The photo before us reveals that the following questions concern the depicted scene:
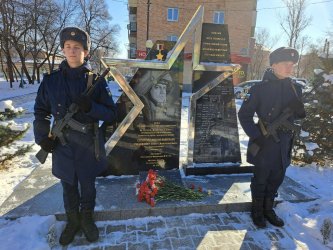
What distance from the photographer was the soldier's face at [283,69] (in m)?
3.32

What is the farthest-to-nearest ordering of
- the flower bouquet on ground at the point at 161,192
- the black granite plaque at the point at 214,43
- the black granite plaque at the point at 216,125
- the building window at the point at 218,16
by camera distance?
the building window at the point at 218,16, the black granite plaque at the point at 216,125, the black granite plaque at the point at 214,43, the flower bouquet on ground at the point at 161,192

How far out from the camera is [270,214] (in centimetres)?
371

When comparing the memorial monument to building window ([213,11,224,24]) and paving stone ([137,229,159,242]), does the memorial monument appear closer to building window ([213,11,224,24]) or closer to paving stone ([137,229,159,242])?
paving stone ([137,229,159,242])

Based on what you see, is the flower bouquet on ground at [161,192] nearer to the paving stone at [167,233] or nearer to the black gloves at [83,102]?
the paving stone at [167,233]

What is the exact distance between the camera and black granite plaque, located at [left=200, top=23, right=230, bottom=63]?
4738 millimetres

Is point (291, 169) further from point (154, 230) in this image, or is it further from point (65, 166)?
point (65, 166)

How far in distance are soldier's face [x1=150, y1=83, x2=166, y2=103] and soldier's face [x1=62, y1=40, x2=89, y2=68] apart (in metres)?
1.87

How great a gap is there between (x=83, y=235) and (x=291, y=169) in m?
4.02

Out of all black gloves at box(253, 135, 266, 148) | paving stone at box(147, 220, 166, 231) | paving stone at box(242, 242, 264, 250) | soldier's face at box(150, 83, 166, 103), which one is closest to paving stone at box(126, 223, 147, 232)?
paving stone at box(147, 220, 166, 231)

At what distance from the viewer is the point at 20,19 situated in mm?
27375

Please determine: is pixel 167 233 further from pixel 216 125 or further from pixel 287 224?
pixel 216 125

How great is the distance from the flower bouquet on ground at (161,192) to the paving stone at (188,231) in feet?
1.69

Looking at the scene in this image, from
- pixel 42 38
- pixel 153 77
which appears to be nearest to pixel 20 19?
pixel 42 38

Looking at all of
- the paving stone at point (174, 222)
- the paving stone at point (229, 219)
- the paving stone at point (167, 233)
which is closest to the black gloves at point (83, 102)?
the paving stone at point (167, 233)
